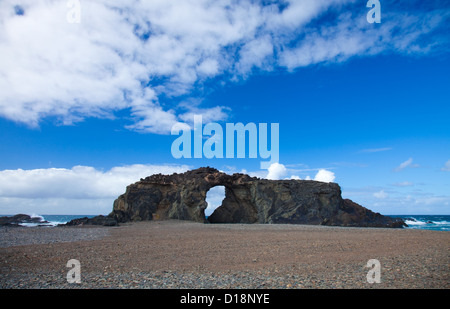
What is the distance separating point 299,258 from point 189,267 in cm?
377

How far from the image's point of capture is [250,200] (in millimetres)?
39094

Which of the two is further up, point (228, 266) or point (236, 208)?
point (228, 266)

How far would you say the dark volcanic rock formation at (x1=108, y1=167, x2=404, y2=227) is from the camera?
3406 centimetres

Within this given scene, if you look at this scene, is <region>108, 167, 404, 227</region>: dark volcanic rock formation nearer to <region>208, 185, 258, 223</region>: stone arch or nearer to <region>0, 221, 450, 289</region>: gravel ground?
<region>208, 185, 258, 223</region>: stone arch

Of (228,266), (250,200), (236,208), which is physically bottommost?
(236,208)

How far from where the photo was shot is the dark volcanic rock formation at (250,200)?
3406 cm

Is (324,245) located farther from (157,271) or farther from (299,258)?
(157,271)

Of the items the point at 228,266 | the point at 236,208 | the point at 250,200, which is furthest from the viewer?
the point at 236,208

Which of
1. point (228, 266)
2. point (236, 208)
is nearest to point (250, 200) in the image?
point (236, 208)

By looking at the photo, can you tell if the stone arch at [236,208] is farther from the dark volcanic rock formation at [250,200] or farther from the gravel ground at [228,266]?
the gravel ground at [228,266]

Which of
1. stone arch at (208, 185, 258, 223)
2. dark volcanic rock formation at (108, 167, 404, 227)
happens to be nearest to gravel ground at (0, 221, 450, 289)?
dark volcanic rock formation at (108, 167, 404, 227)

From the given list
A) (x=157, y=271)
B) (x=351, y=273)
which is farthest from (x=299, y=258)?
(x=157, y=271)

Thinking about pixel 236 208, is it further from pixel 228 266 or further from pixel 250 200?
pixel 228 266

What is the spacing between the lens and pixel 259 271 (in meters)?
8.17
